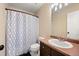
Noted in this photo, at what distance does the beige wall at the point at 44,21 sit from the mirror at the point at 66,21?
0.06 metres

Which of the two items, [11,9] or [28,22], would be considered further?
[28,22]

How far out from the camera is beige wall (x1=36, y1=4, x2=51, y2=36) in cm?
147

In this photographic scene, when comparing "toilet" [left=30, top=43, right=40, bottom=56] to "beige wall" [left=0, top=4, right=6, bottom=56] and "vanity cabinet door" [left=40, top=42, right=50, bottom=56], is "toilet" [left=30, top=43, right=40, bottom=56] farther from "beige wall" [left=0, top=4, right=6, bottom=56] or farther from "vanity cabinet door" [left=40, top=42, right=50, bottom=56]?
"beige wall" [left=0, top=4, right=6, bottom=56]

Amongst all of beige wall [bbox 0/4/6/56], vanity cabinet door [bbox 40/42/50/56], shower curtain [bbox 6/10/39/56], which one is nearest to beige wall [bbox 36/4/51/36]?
shower curtain [bbox 6/10/39/56]

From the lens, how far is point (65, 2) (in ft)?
4.66

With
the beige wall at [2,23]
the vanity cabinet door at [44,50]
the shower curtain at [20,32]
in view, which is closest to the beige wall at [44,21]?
the shower curtain at [20,32]

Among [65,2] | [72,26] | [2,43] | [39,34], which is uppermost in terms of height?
[65,2]

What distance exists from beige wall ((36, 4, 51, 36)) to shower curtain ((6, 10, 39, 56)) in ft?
0.19

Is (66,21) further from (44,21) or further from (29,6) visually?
(29,6)

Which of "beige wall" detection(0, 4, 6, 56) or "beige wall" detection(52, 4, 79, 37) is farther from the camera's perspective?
"beige wall" detection(52, 4, 79, 37)

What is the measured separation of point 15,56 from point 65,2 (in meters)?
1.03

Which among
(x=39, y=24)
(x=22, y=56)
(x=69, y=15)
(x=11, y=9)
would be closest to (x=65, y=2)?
(x=69, y=15)

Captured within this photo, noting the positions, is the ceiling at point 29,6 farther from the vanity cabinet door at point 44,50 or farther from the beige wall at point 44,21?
the vanity cabinet door at point 44,50

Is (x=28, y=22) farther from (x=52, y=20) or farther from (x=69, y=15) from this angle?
(x=69, y=15)
